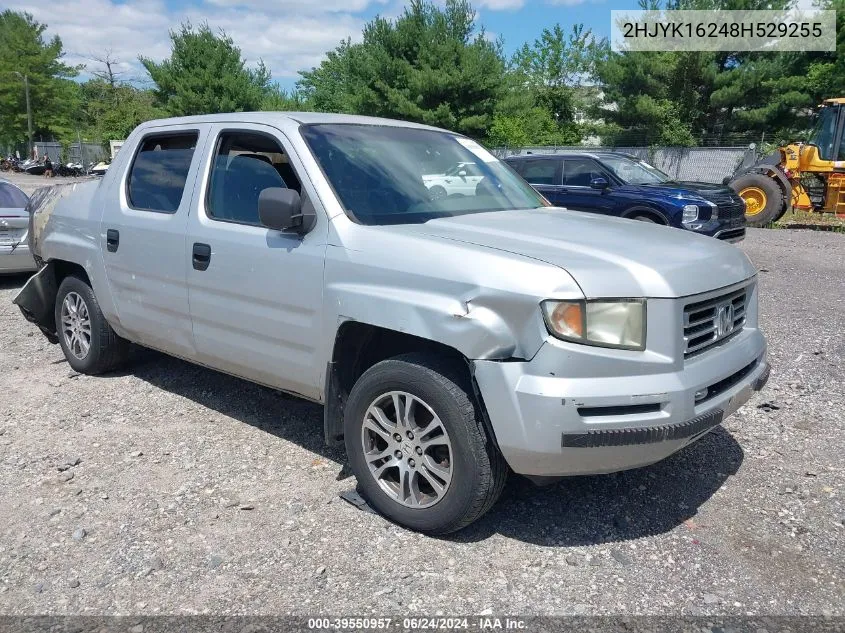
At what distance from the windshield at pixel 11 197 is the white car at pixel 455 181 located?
722cm

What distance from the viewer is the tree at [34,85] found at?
190 feet

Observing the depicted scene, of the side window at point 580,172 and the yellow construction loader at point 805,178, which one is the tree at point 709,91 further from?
the side window at point 580,172

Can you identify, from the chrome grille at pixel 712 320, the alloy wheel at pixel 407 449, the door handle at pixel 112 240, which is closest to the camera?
Result: the chrome grille at pixel 712 320

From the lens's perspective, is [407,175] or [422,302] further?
[407,175]

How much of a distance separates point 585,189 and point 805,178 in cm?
855

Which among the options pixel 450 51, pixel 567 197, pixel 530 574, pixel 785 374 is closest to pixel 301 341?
pixel 530 574

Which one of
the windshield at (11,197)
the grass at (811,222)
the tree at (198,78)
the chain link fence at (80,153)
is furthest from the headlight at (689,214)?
the chain link fence at (80,153)

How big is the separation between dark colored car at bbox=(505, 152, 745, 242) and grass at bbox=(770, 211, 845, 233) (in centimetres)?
627

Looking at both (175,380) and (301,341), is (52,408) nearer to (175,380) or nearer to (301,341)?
(175,380)

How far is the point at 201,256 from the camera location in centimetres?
404

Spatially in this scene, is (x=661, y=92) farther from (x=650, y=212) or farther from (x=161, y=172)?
(x=161, y=172)

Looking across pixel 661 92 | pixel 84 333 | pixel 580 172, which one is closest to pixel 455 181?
pixel 84 333

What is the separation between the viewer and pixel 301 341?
11.7 feet

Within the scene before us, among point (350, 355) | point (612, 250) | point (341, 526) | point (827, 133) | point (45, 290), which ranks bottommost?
point (341, 526)
